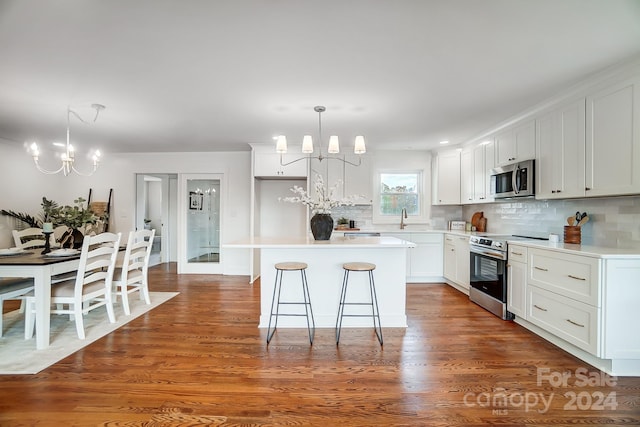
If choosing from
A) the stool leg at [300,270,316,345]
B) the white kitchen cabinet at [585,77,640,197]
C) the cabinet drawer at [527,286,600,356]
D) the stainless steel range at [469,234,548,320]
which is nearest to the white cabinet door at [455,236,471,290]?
the stainless steel range at [469,234,548,320]

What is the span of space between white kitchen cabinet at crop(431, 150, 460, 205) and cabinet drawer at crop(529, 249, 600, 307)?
2218 mm

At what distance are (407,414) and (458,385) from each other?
1.74 feet

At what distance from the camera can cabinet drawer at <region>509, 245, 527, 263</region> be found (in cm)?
301

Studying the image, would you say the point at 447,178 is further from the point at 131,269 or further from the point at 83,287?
the point at 83,287

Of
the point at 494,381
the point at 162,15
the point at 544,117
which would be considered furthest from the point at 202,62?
the point at 544,117

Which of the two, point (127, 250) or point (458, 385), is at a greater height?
point (127, 250)

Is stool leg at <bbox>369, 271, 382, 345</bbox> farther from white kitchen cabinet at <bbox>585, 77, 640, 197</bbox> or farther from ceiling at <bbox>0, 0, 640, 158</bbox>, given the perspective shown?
white kitchen cabinet at <bbox>585, 77, 640, 197</bbox>

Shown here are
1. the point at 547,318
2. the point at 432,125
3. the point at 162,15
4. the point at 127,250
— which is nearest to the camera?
the point at 162,15

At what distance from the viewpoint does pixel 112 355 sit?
Result: 2.48 m

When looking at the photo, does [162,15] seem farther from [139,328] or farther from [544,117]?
[544,117]

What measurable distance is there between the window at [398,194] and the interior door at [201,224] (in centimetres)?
312

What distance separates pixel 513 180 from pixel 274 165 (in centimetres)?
347

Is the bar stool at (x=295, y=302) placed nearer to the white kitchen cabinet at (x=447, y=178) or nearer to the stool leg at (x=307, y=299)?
the stool leg at (x=307, y=299)

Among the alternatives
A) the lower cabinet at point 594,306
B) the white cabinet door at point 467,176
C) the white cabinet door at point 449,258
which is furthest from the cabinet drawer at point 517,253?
the white cabinet door at point 467,176
